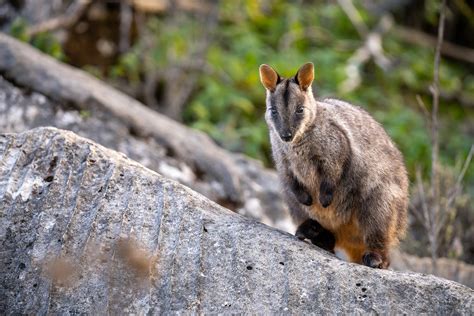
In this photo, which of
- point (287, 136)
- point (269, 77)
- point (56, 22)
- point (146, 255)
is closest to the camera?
point (146, 255)

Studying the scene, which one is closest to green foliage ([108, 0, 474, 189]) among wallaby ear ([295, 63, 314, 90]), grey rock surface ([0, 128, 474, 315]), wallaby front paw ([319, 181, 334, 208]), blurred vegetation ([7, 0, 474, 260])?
blurred vegetation ([7, 0, 474, 260])

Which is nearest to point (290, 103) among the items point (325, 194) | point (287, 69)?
point (325, 194)

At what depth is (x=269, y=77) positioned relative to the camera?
538 centimetres

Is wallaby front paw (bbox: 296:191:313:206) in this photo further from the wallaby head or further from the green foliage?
the green foliage

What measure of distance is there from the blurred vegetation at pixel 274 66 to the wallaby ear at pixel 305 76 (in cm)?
428

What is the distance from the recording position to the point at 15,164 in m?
4.63

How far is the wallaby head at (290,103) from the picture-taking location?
5.19 metres

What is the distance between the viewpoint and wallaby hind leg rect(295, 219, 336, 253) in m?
5.46

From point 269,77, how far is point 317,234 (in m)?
1.21

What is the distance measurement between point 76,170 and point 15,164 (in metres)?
0.39

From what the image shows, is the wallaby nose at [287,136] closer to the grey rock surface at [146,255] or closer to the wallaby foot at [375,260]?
the grey rock surface at [146,255]

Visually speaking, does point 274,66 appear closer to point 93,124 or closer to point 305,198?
point 93,124

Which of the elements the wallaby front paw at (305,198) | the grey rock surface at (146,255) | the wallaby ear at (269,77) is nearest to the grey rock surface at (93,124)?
the wallaby front paw at (305,198)

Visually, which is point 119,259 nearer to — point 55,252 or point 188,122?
point 55,252
